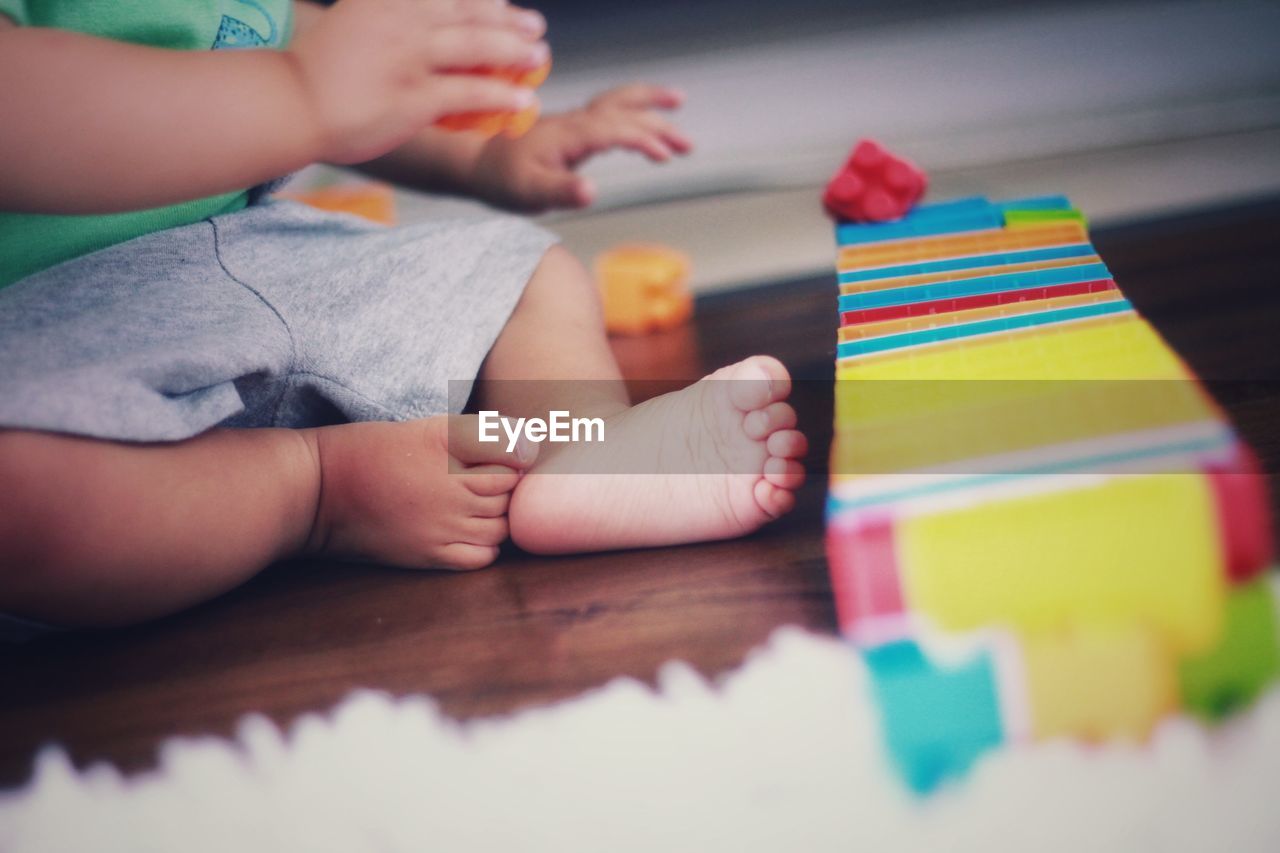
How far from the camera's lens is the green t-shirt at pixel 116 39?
26.5 inches

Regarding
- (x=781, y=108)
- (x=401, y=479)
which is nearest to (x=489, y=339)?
(x=401, y=479)

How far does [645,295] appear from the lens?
1.16m

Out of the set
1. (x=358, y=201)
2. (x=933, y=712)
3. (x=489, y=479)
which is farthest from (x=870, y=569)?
(x=358, y=201)

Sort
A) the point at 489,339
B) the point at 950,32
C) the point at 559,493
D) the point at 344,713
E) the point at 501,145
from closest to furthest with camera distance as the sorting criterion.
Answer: the point at 344,713, the point at 559,493, the point at 489,339, the point at 501,145, the point at 950,32

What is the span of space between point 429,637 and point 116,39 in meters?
0.42

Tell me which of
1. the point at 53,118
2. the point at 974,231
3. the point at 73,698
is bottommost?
the point at 73,698

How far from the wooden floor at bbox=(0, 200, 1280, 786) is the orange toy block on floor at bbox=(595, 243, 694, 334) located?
0.43 metres

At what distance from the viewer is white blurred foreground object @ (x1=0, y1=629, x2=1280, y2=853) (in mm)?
381

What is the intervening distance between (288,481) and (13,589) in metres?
0.14

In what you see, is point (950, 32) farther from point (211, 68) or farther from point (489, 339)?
point (211, 68)

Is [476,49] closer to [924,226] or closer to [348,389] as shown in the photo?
[348,389]

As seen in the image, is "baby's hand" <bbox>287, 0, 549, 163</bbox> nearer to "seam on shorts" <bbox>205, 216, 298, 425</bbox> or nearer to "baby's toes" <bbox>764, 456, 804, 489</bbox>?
"seam on shorts" <bbox>205, 216, 298, 425</bbox>

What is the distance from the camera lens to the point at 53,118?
0.54m

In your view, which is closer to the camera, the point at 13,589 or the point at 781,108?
the point at 13,589
